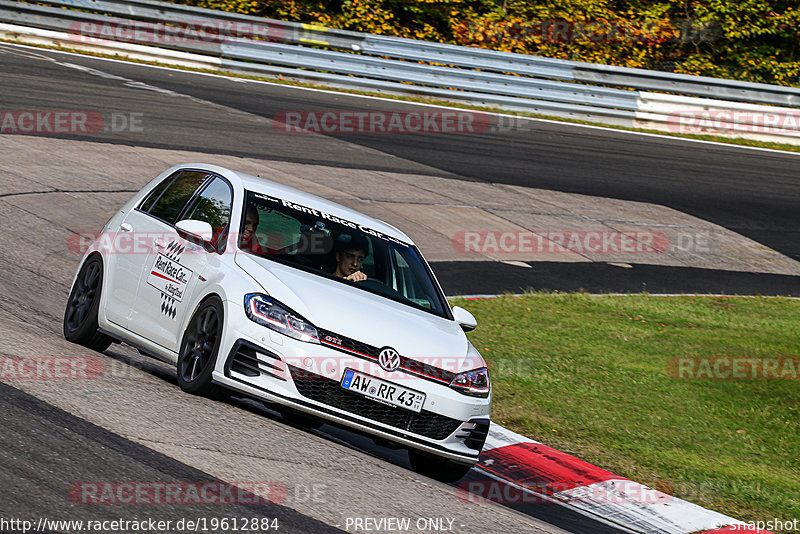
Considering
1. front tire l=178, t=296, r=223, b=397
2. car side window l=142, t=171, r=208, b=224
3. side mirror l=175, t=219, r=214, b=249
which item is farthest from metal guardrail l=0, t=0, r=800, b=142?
front tire l=178, t=296, r=223, b=397

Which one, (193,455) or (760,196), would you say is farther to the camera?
(760,196)

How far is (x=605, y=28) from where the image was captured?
30.0 metres

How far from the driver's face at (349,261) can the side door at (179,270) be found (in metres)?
0.83

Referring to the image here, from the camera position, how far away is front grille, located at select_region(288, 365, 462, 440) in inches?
246

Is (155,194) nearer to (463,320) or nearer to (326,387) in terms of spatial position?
(463,320)

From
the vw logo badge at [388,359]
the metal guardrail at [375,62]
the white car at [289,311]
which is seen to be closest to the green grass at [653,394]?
the white car at [289,311]

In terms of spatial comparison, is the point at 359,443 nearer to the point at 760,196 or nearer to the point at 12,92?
the point at 12,92

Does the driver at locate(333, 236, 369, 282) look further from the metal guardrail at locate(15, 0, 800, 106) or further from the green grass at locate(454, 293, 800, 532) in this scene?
the metal guardrail at locate(15, 0, 800, 106)

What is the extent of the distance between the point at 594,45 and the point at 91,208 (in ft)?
63.8

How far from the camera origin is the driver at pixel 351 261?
7418 mm

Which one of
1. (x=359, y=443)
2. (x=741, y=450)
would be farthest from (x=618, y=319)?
(x=359, y=443)

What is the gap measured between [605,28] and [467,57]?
713 centimetres

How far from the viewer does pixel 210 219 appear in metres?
7.61

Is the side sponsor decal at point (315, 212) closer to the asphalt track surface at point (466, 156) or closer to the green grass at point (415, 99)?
the asphalt track surface at point (466, 156)
